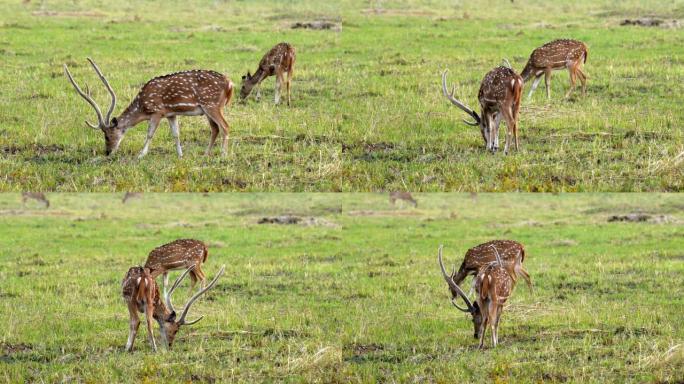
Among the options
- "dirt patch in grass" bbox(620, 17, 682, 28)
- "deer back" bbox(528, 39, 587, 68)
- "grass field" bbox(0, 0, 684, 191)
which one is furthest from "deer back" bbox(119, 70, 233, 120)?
"dirt patch in grass" bbox(620, 17, 682, 28)

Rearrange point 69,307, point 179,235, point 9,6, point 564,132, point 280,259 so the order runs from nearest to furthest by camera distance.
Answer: point 69,307, point 564,132, point 280,259, point 179,235, point 9,6

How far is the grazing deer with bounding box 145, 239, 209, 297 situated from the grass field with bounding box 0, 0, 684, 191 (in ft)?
5.55

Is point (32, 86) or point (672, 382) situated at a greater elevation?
point (32, 86)

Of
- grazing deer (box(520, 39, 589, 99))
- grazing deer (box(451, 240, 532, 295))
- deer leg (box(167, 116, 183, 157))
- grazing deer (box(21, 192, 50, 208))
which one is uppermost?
grazing deer (box(520, 39, 589, 99))

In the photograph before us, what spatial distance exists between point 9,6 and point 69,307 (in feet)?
79.9

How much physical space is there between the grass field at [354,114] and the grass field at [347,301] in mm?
1694

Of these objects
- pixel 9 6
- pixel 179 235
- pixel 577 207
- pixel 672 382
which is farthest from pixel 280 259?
pixel 9 6

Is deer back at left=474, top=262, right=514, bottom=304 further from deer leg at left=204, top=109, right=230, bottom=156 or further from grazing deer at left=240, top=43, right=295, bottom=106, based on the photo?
grazing deer at left=240, top=43, right=295, bottom=106

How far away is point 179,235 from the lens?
2262 cm

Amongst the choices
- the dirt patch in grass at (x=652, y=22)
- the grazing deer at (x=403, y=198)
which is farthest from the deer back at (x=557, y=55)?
the dirt patch in grass at (x=652, y=22)

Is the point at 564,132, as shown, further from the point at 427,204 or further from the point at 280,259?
the point at 427,204

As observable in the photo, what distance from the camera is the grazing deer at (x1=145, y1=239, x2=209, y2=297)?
51.7 feet

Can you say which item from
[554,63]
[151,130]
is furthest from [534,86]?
[151,130]

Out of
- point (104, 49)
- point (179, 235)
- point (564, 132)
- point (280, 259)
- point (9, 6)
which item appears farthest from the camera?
point (9, 6)
